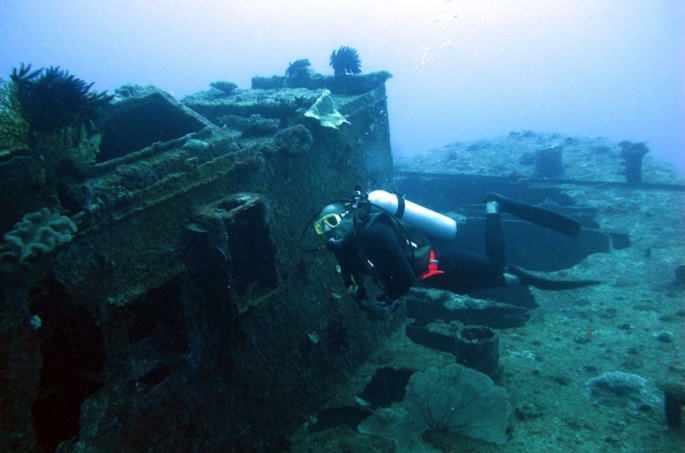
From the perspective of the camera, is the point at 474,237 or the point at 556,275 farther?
the point at 474,237

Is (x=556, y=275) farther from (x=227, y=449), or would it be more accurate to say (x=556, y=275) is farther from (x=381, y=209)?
(x=227, y=449)

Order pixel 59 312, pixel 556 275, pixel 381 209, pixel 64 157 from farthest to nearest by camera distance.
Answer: pixel 556 275 < pixel 381 209 < pixel 64 157 < pixel 59 312

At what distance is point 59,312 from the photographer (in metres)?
2.72

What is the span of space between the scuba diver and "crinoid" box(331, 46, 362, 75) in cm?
302

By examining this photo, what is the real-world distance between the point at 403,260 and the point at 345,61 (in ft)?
14.1

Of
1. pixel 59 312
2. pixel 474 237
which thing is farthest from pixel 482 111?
pixel 59 312

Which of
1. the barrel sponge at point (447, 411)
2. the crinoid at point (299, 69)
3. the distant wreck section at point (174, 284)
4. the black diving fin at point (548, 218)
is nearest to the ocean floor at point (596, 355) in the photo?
the barrel sponge at point (447, 411)

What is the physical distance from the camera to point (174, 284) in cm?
351

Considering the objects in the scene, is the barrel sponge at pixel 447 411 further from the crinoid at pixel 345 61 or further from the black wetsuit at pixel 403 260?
the crinoid at pixel 345 61

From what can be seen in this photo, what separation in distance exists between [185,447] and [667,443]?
4.83m

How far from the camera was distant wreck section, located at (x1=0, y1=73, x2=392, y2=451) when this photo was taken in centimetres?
256

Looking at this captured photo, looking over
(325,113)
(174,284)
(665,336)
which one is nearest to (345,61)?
(325,113)

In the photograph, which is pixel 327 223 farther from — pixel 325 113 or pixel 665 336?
pixel 665 336

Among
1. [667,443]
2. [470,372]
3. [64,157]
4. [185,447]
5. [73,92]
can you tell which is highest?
[73,92]
